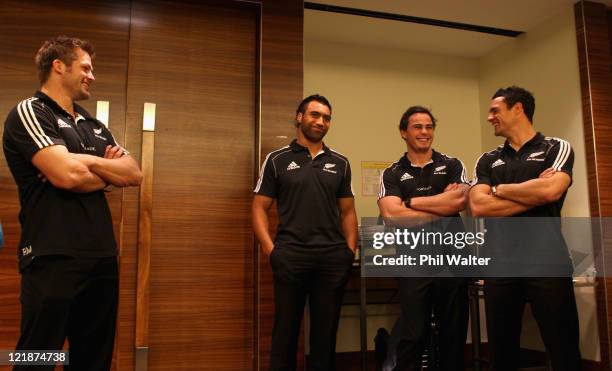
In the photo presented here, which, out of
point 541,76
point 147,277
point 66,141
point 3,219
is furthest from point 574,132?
point 3,219

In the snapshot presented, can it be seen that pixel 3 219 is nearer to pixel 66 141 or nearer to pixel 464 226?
pixel 66 141

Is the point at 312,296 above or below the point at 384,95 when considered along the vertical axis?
below

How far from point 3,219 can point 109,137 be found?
113 cm

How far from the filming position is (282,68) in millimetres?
3250

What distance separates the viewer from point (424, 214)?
2562 millimetres

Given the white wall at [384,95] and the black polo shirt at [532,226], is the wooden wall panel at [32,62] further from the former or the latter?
the black polo shirt at [532,226]

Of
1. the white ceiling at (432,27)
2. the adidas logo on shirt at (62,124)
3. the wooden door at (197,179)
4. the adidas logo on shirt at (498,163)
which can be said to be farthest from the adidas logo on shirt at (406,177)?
the adidas logo on shirt at (62,124)

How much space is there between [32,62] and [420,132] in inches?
82.3

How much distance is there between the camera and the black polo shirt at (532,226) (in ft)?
7.34

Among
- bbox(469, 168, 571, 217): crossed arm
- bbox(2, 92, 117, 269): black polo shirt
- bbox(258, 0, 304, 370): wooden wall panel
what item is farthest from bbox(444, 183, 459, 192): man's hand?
bbox(2, 92, 117, 269): black polo shirt

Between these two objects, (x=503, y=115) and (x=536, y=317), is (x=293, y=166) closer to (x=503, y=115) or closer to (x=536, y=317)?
(x=503, y=115)

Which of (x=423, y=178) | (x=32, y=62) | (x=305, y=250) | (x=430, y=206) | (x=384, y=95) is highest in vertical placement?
(x=384, y=95)

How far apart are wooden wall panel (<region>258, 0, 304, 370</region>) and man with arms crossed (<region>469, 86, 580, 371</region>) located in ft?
3.97

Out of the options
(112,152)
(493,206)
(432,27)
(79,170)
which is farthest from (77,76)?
(432,27)
